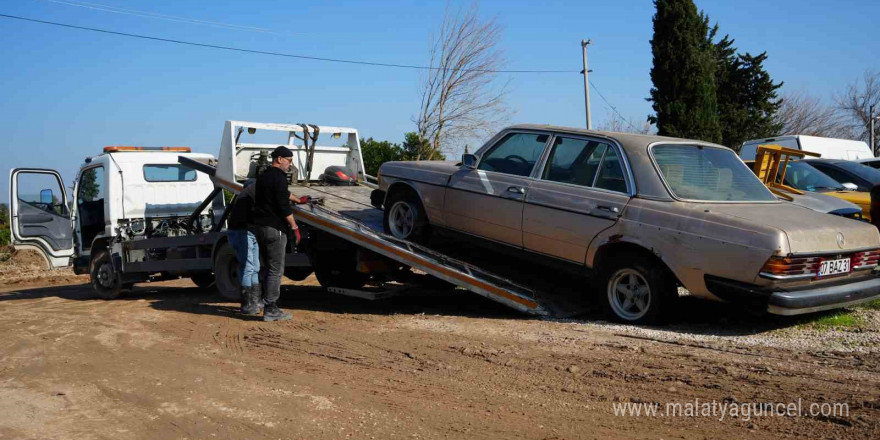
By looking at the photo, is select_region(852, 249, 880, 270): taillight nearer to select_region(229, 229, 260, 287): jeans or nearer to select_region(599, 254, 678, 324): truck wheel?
select_region(599, 254, 678, 324): truck wheel

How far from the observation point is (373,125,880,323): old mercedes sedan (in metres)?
5.41

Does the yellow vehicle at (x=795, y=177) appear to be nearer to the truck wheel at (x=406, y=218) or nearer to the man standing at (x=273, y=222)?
the truck wheel at (x=406, y=218)

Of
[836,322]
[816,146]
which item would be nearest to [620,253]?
[836,322]

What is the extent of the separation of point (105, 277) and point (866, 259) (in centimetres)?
1027

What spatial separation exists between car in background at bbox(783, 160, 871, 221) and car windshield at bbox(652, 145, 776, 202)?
Result: 15.6ft

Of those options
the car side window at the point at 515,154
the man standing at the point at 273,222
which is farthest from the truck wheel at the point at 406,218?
the man standing at the point at 273,222

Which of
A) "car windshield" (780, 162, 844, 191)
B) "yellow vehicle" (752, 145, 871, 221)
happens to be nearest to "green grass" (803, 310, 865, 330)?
"yellow vehicle" (752, 145, 871, 221)

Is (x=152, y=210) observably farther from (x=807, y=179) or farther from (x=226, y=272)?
(x=807, y=179)

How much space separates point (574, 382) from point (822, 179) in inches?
323

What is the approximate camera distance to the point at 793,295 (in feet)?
17.5

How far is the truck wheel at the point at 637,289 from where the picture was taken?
588 cm

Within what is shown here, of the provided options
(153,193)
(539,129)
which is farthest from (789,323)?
(153,193)

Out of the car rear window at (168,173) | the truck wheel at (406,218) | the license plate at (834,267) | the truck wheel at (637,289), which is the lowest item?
the truck wheel at (637,289)

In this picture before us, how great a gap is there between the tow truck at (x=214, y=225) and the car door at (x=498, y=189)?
17.1 inches
